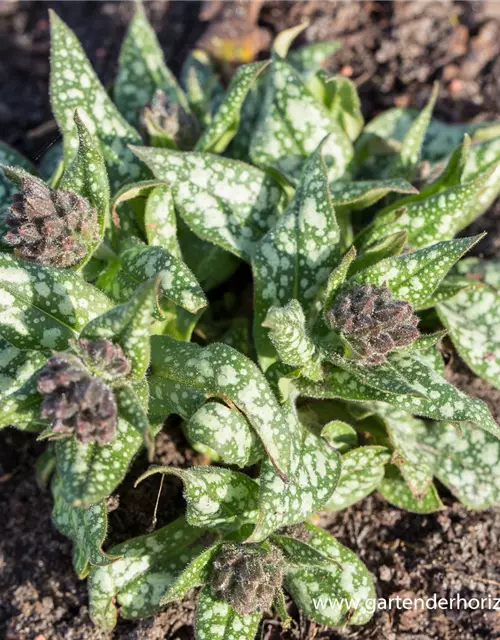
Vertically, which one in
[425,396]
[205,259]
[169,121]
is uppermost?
[169,121]

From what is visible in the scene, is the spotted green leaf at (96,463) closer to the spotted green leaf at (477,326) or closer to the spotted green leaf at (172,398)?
the spotted green leaf at (172,398)

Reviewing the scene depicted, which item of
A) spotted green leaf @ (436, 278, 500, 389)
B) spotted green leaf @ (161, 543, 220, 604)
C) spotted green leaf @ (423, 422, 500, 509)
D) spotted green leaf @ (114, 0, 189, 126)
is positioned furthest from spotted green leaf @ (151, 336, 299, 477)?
spotted green leaf @ (114, 0, 189, 126)

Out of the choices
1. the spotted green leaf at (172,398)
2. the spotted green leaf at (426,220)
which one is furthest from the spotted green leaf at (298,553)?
the spotted green leaf at (426,220)

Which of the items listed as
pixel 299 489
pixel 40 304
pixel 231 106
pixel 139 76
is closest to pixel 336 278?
pixel 299 489

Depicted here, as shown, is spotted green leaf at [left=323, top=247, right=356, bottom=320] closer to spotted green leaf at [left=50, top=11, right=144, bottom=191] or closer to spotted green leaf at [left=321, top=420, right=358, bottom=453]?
spotted green leaf at [left=321, top=420, right=358, bottom=453]

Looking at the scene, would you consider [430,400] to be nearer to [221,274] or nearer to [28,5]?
[221,274]

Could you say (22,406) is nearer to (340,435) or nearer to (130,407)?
(130,407)
